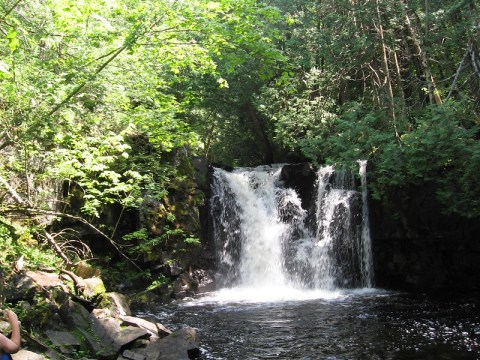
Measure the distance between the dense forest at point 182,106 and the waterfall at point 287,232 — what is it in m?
1.58

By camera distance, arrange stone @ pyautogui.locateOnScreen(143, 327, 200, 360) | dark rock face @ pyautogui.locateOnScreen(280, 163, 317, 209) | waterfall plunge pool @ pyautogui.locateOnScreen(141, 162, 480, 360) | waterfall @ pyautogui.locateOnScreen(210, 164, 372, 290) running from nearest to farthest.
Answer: stone @ pyautogui.locateOnScreen(143, 327, 200, 360) → waterfall plunge pool @ pyautogui.locateOnScreen(141, 162, 480, 360) → waterfall @ pyautogui.locateOnScreen(210, 164, 372, 290) → dark rock face @ pyautogui.locateOnScreen(280, 163, 317, 209)

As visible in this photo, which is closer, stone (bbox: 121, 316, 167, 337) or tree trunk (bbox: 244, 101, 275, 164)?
stone (bbox: 121, 316, 167, 337)

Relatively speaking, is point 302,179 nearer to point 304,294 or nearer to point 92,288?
point 304,294

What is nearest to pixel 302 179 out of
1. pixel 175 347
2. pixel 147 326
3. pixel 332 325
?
pixel 332 325

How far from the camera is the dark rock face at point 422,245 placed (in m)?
12.4

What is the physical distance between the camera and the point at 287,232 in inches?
587

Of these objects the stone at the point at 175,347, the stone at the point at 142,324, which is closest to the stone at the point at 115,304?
the stone at the point at 142,324

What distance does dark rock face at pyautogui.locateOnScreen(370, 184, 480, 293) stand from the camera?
1237 centimetres

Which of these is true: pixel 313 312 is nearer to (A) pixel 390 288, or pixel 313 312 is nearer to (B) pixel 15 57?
(A) pixel 390 288

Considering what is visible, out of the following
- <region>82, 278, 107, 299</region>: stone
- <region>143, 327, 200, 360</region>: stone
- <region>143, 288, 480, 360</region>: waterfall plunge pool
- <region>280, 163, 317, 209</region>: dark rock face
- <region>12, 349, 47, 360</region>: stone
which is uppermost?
<region>280, 163, 317, 209</region>: dark rock face

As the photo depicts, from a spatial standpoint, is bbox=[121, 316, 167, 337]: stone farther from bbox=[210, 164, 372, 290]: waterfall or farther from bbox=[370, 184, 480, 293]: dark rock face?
bbox=[370, 184, 480, 293]: dark rock face

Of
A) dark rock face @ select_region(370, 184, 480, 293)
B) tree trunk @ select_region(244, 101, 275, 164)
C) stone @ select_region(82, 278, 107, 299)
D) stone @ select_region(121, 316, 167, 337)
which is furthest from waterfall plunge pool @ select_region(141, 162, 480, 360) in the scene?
tree trunk @ select_region(244, 101, 275, 164)

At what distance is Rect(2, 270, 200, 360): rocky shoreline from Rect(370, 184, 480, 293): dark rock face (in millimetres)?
8158

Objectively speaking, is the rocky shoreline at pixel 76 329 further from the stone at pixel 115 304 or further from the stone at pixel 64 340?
the stone at pixel 115 304
